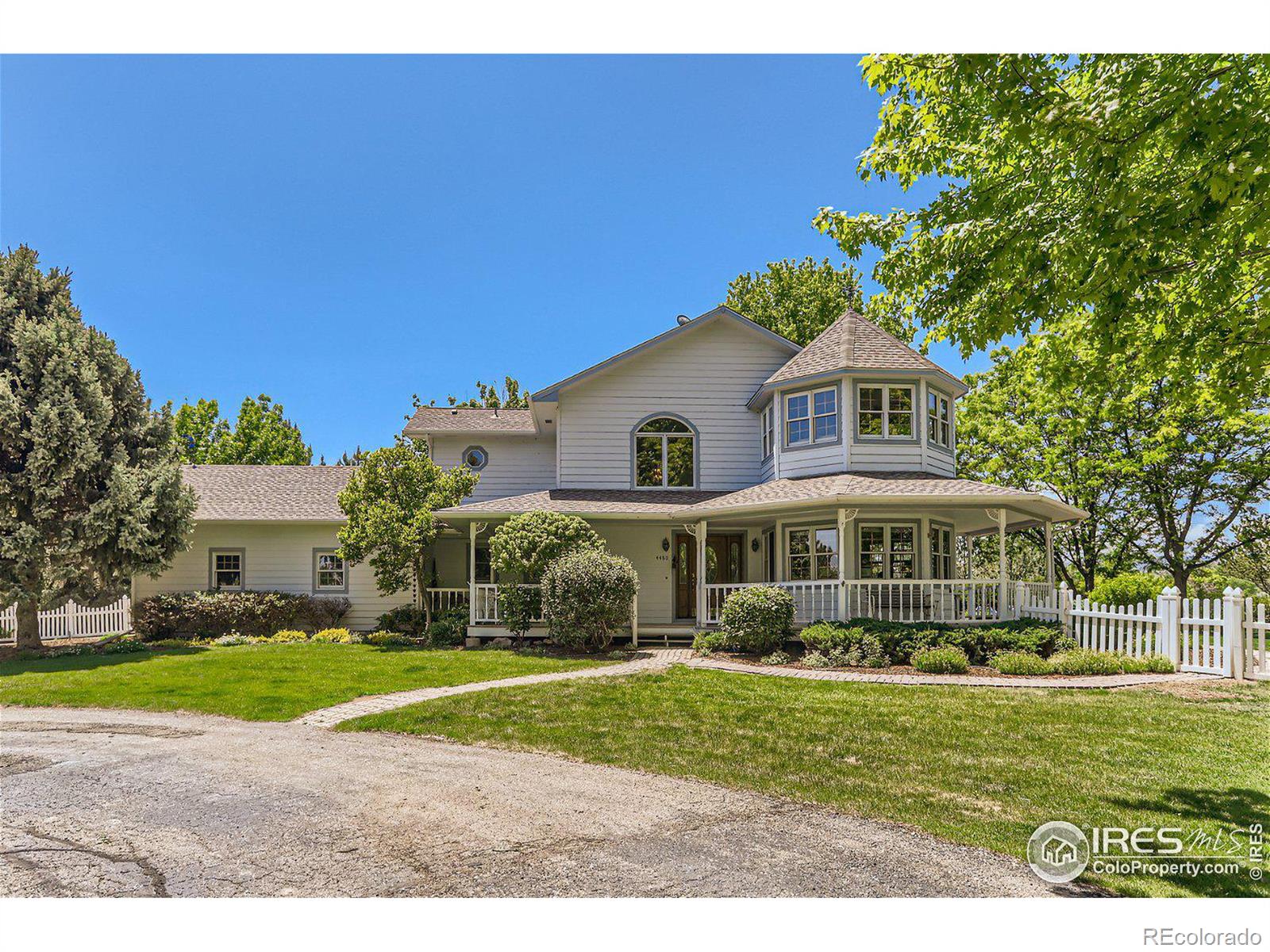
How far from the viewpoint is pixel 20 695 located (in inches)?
417

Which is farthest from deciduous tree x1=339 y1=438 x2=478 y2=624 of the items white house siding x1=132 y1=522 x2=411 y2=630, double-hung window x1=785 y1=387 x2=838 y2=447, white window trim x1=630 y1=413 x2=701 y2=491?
double-hung window x1=785 y1=387 x2=838 y2=447

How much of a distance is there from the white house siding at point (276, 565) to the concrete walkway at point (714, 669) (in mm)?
9920

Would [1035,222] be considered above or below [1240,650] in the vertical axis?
above

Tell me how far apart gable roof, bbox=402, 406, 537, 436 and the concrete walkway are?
32.9 ft

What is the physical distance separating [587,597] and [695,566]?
5.04 m

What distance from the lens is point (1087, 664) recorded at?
39.0 feet

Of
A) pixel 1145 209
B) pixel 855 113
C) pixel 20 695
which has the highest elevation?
pixel 855 113

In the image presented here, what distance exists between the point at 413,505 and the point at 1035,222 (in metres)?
15.4

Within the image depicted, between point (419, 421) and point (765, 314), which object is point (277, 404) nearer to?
point (419, 421)

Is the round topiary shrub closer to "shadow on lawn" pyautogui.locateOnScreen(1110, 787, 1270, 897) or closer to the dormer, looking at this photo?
the dormer

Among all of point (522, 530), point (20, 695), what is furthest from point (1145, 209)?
point (20, 695)

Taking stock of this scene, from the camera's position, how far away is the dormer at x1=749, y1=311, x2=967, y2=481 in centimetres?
1625

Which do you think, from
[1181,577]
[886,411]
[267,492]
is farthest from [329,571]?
[1181,577]

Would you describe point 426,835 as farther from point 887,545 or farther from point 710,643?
point 887,545
